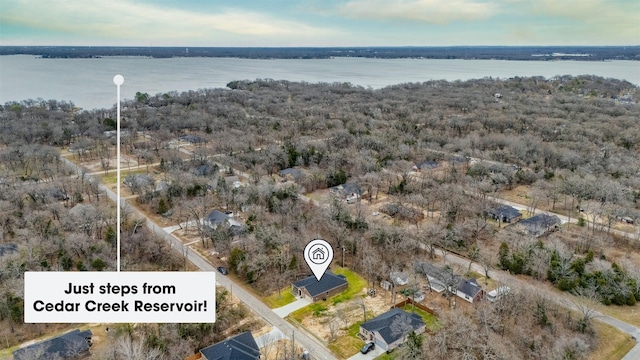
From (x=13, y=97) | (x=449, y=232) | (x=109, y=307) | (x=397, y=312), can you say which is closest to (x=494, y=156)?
(x=449, y=232)

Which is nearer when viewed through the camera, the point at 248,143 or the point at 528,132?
the point at 248,143

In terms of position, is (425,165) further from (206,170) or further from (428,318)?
(428,318)

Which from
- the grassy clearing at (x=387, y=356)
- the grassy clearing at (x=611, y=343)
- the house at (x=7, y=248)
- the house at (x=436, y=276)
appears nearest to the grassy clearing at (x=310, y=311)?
the grassy clearing at (x=387, y=356)

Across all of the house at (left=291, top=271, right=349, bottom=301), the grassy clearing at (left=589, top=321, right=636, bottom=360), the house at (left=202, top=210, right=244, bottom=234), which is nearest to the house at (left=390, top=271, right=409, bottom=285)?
the house at (left=291, top=271, right=349, bottom=301)

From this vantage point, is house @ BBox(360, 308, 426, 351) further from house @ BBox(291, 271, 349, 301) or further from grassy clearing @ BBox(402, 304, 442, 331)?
house @ BBox(291, 271, 349, 301)

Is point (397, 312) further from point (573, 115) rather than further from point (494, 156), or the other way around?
point (573, 115)
